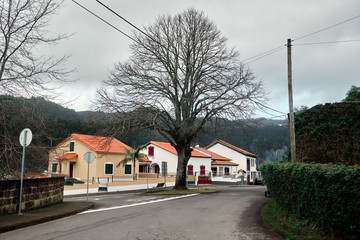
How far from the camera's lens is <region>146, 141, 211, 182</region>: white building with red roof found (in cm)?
5284

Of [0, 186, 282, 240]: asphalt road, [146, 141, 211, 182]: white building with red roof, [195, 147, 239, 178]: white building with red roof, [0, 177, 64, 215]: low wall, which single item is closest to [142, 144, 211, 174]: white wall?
[146, 141, 211, 182]: white building with red roof

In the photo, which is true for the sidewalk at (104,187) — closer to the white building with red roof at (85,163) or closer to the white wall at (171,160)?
the white building with red roof at (85,163)

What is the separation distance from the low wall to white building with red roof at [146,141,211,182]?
3978 centimetres

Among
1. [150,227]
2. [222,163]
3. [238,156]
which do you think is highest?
[238,156]

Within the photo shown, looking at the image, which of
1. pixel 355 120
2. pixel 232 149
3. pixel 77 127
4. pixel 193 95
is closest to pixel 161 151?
pixel 232 149

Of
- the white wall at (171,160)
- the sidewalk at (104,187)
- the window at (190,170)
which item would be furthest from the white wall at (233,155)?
the sidewalk at (104,187)

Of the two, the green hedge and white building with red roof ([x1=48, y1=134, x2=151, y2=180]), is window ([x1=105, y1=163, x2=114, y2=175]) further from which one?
the green hedge

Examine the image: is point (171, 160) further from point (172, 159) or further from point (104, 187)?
point (104, 187)

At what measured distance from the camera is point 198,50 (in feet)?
78.7

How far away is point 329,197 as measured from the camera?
19.4ft

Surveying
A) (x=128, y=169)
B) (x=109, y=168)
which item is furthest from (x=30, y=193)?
(x=128, y=169)

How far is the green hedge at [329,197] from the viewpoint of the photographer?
5.37m

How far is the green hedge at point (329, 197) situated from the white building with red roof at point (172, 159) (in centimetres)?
4514

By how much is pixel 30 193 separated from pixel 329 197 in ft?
30.6
